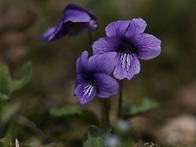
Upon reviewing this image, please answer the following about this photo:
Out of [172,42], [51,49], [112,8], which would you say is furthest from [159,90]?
[51,49]

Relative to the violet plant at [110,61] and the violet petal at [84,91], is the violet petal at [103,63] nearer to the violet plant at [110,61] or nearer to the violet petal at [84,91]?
the violet plant at [110,61]

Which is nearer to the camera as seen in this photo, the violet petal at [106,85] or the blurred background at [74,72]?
the violet petal at [106,85]

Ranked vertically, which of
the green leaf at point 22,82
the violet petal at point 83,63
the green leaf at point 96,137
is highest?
the violet petal at point 83,63

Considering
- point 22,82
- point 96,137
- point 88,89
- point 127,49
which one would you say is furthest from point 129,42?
point 22,82

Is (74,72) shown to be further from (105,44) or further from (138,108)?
(105,44)

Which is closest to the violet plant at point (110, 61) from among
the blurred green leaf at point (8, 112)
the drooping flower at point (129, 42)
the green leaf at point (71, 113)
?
the drooping flower at point (129, 42)
